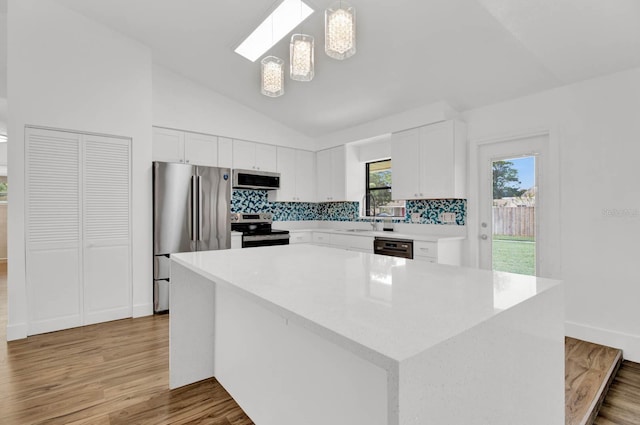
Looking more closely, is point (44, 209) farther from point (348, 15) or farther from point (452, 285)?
point (452, 285)

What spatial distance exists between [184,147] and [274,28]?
196 centimetres

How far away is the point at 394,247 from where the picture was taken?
3.98 meters

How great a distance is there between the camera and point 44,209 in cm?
314

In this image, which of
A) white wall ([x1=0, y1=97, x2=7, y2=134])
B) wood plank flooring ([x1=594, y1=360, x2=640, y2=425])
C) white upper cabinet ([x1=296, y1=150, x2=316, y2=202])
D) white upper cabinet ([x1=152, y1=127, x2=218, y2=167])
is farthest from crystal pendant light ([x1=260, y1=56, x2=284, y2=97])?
white wall ([x1=0, y1=97, x2=7, y2=134])

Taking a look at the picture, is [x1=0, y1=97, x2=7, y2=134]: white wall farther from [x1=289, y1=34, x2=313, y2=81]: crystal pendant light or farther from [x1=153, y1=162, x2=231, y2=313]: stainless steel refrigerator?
[x1=289, y1=34, x2=313, y2=81]: crystal pendant light

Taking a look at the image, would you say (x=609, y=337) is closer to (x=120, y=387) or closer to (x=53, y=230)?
(x=120, y=387)

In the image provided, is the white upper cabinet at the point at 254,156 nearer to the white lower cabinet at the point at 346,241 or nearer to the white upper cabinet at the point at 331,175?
the white upper cabinet at the point at 331,175

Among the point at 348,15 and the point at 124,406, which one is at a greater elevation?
the point at 348,15

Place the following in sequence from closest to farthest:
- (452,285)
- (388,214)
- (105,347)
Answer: (452,285) < (105,347) < (388,214)

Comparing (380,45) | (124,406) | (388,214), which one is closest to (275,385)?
(124,406)

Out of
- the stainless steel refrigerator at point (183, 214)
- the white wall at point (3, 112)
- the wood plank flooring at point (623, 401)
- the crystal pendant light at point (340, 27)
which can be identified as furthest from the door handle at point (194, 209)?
the wood plank flooring at point (623, 401)

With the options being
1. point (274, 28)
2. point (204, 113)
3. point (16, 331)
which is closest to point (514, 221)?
point (274, 28)

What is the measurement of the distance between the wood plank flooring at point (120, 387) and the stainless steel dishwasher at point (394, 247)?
1.66 metres

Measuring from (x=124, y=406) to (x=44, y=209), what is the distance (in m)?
2.21
